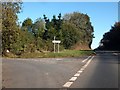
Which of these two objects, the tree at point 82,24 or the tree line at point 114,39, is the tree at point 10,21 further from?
the tree line at point 114,39

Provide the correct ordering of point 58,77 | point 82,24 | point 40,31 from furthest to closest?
point 82,24 → point 40,31 → point 58,77

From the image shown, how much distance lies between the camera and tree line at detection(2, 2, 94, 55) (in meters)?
21.2

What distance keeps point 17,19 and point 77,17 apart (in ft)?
364

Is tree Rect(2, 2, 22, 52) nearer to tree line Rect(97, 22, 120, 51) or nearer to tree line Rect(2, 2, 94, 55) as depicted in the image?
tree line Rect(2, 2, 94, 55)

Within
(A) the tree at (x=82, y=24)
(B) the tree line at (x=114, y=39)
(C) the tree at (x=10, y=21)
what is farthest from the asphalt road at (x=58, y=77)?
(B) the tree line at (x=114, y=39)

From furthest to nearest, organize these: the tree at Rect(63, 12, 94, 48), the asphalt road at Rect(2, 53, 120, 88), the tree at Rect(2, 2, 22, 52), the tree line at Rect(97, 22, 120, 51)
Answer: the tree line at Rect(97, 22, 120, 51), the tree at Rect(63, 12, 94, 48), the tree at Rect(2, 2, 22, 52), the asphalt road at Rect(2, 53, 120, 88)

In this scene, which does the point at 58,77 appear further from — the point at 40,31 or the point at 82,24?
the point at 82,24

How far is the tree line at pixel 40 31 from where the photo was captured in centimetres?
2123

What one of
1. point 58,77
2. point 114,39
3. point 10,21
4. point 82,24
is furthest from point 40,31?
point 58,77

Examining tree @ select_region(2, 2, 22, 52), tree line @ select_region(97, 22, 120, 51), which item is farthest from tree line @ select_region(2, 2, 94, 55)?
tree line @ select_region(97, 22, 120, 51)

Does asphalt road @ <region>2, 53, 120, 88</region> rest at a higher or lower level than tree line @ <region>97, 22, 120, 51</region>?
lower

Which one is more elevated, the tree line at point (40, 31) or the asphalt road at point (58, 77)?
the tree line at point (40, 31)

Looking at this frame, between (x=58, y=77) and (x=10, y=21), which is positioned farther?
(x=10, y=21)

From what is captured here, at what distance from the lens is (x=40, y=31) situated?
3585 inches
